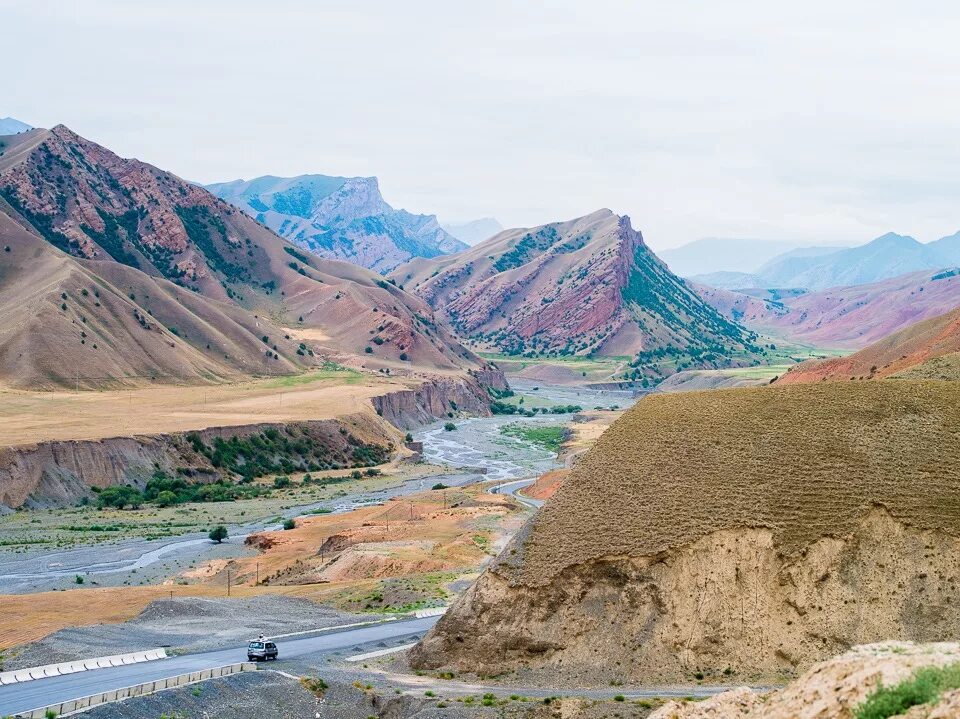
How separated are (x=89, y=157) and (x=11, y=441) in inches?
4887

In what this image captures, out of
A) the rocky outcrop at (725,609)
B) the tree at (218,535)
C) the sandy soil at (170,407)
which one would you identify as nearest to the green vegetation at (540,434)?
the sandy soil at (170,407)

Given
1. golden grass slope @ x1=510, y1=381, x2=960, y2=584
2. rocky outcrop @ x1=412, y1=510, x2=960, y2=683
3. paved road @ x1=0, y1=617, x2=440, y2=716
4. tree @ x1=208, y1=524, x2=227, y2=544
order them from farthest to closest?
tree @ x1=208, y1=524, x2=227, y2=544 < golden grass slope @ x1=510, y1=381, x2=960, y2=584 < rocky outcrop @ x1=412, y1=510, x2=960, y2=683 < paved road @ x1=0, y1=617, x2=440, y2=716

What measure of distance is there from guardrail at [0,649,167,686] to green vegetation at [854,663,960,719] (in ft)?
75.6

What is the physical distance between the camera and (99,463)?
9100 cm

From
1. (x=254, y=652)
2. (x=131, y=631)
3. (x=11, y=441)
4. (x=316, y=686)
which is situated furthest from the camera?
(x=11, y=441)

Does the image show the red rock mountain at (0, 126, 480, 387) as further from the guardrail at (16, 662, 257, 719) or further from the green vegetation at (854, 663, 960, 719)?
the green vegetation at (854, 663, 960, 719)

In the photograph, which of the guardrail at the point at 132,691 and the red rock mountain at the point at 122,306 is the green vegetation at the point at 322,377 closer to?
the red rock mountain at the point at 122,306

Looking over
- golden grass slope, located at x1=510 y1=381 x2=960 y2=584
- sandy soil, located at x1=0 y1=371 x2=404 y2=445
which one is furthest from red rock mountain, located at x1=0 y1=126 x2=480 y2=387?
golden grass slope, located at x1=510 y1=381 x2=960 y2=584

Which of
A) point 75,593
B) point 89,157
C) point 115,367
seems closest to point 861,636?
point 75,593

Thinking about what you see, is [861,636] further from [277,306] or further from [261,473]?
[277,306]

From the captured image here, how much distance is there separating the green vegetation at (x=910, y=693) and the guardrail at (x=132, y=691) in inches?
708

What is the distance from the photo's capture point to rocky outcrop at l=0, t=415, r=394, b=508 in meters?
84.1

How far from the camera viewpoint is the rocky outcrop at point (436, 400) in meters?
140

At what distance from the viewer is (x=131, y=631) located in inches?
1550
